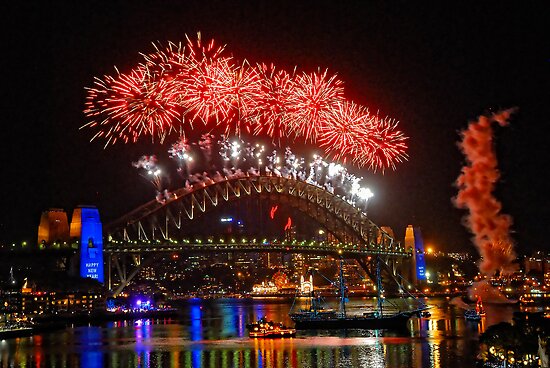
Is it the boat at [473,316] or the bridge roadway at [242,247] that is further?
the bridge roadway at [242,247]

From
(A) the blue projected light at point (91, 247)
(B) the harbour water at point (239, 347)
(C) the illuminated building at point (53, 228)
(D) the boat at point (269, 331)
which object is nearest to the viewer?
(B) the harbour water at point (239, 347)

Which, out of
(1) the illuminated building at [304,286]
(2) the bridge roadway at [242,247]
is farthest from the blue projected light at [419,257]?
(1) the illuminated building at [304,286]

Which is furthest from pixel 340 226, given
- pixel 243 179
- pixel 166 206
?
pixel 166 206

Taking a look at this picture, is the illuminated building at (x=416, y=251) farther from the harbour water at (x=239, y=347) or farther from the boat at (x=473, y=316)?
the harbour water at (x=239, y=347)

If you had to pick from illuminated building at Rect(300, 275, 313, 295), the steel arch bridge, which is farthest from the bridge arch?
illuminated building at Rect(300, 275, 313, 295)

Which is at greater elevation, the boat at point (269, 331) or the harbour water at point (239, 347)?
the boat at point (269, 331)

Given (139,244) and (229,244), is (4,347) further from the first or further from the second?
(229,244)

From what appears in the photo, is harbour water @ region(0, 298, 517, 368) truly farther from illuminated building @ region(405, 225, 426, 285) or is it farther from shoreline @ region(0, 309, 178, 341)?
illuminated building @ region(405, 225, 426, 285)
